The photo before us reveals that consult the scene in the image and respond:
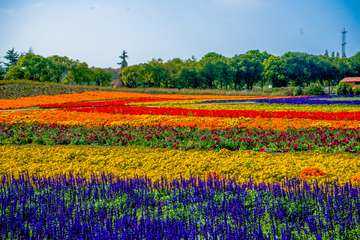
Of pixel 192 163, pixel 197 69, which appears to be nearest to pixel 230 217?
pixel 192 163

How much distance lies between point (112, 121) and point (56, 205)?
1188 cm

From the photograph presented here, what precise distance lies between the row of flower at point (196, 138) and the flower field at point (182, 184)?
0.05 m

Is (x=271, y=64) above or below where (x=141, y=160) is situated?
above

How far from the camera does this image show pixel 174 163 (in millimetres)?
8570

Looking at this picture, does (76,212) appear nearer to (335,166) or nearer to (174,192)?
(174,192)

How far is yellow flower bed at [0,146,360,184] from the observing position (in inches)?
299

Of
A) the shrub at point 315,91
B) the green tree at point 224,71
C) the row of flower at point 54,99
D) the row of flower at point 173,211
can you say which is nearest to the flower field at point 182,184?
the row of flower at point 173,211

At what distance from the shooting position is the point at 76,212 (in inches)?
190

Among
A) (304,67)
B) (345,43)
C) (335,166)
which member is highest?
(345,43)

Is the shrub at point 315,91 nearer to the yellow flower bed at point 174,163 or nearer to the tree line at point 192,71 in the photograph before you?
the tree line at point 192,71

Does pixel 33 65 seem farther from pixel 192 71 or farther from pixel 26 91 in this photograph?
pixel 192 71

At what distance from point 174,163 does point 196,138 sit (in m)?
3.29

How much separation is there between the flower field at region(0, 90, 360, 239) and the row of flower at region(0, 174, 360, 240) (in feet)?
0.06

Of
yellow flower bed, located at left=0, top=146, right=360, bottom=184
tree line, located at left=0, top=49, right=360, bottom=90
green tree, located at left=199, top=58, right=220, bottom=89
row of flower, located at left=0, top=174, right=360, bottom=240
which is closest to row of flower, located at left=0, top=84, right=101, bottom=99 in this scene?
tree line, located at left=0, top=49, right=360, bottom=90
